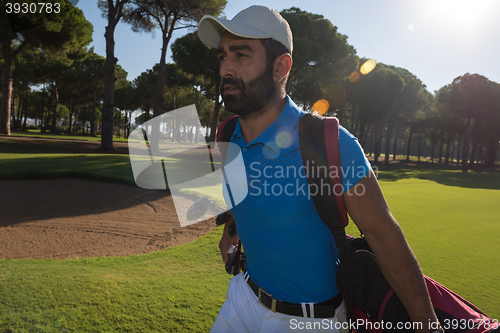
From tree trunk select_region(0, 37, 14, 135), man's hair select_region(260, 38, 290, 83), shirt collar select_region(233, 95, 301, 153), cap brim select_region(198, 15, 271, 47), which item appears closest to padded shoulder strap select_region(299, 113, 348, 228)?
shirt collar select_region(233, 95, 301, 153)

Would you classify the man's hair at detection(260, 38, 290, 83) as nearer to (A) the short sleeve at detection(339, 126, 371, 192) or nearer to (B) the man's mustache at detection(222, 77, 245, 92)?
(B) the man's mustache at detection(222, 77, 245, 92)

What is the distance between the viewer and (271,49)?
129 centimetres

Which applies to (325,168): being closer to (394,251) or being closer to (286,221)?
(286,221)

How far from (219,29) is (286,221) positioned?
109 centimetres

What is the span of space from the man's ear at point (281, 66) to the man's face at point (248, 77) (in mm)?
29

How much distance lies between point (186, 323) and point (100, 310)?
0.77m

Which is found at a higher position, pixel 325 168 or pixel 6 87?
pixel 6 87

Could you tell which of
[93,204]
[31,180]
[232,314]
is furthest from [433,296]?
[31,180]

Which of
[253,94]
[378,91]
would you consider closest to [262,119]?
[253,94]

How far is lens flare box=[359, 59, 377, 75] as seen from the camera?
109 feet

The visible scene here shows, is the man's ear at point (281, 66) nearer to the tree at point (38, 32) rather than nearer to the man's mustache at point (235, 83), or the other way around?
the man's mustache at point (235, 83)

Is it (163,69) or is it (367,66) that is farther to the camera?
(367,66)

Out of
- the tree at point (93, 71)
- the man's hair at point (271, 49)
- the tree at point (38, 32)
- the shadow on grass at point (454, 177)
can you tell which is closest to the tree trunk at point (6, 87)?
the tree at point (38, 32)

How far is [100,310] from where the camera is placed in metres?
2.35
